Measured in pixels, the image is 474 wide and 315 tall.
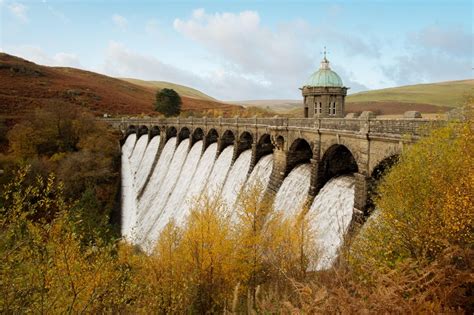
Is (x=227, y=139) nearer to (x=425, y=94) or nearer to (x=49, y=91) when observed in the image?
(x=49, y=91)

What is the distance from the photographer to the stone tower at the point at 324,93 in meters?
52.4

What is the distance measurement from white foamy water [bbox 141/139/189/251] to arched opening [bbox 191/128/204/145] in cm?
176

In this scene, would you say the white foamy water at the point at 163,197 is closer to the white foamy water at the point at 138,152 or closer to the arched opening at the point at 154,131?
the white foamy water at the point at 138,152

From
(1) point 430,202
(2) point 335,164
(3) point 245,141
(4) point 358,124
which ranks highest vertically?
(4) point 358,124

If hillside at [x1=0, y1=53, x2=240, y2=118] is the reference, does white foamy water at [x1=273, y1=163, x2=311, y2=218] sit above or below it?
below

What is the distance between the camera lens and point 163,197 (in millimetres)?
49938

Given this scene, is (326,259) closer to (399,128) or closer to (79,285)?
(399,128)

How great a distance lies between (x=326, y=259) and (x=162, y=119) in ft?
181

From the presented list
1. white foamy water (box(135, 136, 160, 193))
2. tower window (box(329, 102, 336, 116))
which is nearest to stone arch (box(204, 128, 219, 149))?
white foamy water (box(135, 136, 160, 193))

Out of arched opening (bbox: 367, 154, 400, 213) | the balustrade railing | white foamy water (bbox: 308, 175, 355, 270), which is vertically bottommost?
white foamy water (bbox: 308, 175, 355, 270)

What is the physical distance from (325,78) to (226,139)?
58.5 feet

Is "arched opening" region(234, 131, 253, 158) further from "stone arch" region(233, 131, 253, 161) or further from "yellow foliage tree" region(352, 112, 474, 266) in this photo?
"yellow foliage tree" region(352, 112, 474, 266)

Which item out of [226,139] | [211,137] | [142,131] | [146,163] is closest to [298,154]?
[226,139]

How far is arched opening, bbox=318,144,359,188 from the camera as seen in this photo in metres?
26.0
